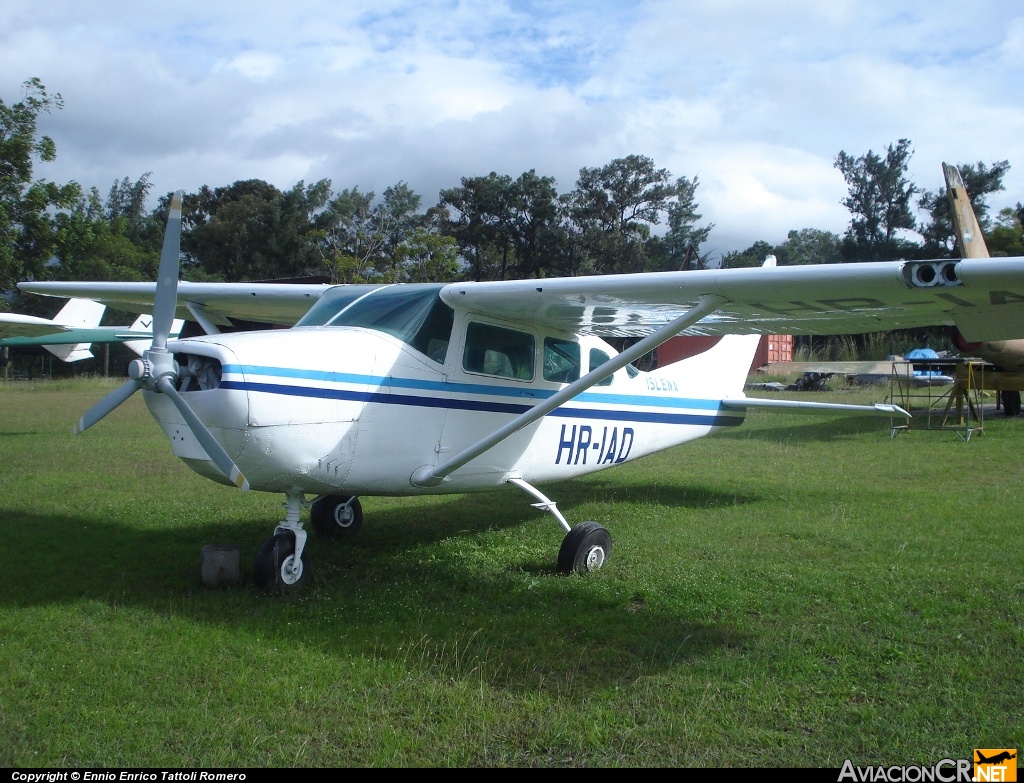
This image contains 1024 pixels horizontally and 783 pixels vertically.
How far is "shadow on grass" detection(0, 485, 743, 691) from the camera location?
14.2 feet

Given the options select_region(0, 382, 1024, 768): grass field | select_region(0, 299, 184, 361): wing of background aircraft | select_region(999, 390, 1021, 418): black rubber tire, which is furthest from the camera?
select_region(999, 390, 1021, 418): black rubber tire

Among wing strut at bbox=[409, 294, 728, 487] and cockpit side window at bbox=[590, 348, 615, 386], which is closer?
wing strut at bbox=[409, 294, 728, 487]

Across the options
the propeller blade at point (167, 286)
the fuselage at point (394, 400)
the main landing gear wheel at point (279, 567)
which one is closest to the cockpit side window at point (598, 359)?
the fuselage at point (394, 400)

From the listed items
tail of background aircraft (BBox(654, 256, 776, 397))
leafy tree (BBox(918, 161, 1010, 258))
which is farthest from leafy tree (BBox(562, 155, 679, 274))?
tail of background aircraft (BBox(654, 256, 776, 397))

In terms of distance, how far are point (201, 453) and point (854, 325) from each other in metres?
5.23

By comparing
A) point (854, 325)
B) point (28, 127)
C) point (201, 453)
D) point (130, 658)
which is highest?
point (28, 127)

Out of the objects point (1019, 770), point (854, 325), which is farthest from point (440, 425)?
Result: point (1019, 770)

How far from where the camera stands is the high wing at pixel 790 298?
4391 mm

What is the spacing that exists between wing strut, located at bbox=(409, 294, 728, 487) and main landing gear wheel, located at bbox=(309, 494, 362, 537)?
190 cm

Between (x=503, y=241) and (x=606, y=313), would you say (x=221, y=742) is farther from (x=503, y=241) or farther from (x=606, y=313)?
(x=503, y=241)

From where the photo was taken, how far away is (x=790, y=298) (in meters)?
5.13

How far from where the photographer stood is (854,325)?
21.4ft

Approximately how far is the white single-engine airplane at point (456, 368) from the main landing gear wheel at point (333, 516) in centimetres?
2

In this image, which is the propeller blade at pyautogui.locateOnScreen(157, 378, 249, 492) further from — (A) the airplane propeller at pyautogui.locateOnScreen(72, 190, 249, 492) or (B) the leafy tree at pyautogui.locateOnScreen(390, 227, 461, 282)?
(B) the leafy tree at pyautogui.locateOnScreen(390, 227, 461, 282)
